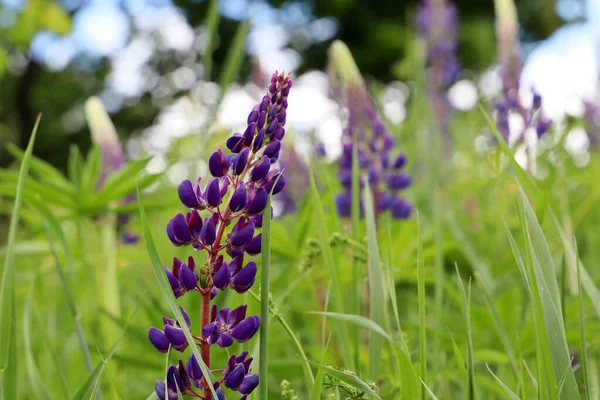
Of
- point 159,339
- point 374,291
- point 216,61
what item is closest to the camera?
point 159,339

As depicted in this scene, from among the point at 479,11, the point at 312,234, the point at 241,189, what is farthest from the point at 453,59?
the point at 479,11

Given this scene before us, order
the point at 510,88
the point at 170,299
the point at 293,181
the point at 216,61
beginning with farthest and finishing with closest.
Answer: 1. the point at 216,61
2. the point at 293,181
3. the point at 510,88
4. the point at 170,299

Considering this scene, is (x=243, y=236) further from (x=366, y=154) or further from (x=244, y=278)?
(x=366, y=154)

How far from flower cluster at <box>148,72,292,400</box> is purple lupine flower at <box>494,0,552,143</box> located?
58.8 inches

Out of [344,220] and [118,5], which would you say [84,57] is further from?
[344,220]

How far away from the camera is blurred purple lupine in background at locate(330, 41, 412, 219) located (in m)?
Answer: 1.87

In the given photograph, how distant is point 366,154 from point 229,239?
1.27 m

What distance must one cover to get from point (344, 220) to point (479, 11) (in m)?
18.0

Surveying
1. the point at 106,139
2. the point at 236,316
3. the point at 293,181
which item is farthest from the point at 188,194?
the point at 293,181

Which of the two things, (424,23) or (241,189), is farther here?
(424,23)

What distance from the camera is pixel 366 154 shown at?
199cm

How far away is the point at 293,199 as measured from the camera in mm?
3312

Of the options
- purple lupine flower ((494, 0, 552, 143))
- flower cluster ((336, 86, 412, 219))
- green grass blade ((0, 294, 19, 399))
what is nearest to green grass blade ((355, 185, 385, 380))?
green grass blade ((0, 294, 19, 399))

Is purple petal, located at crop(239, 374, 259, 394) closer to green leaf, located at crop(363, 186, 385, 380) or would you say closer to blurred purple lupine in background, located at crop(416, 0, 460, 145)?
green leaf, located at crop(363, 186, 385, 380)
